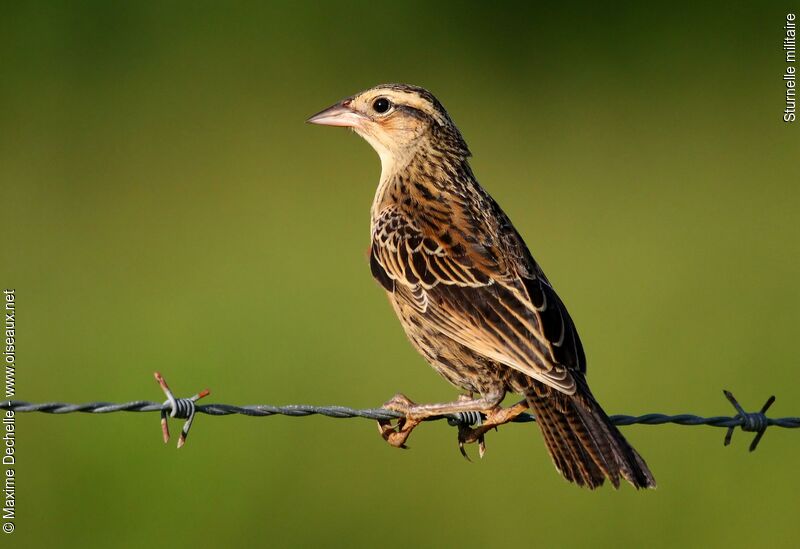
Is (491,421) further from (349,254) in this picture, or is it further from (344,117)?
(349,254)

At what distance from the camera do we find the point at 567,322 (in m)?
7.77

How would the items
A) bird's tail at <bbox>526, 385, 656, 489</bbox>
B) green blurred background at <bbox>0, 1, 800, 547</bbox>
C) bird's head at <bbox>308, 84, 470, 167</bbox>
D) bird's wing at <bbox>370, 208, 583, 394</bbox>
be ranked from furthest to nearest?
green blurred background at <bbox>0, 1, 800, 547</bbox> → bird's head at <bbox>308, 84, 470, 167</bbox> → bird's wing at <bbox>370, 208, 583, 394</bbox> → bird's tail at <bbox>526, 385, 656, 489</bbox>

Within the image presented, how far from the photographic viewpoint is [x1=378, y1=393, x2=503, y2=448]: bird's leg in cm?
782

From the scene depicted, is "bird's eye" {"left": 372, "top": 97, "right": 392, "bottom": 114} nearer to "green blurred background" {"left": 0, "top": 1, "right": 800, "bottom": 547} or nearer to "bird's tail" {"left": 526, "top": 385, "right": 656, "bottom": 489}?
"bird's tail" {"left": 526, "top": 385, "right": 656, "bottom": 489}

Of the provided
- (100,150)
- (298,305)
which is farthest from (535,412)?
(100,150)

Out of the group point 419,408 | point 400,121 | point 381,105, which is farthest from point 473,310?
point 381,105

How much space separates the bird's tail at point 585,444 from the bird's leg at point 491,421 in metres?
0.26

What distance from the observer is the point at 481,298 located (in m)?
7.75

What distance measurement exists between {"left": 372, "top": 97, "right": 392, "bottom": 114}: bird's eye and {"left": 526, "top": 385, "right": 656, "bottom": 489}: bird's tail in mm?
2647

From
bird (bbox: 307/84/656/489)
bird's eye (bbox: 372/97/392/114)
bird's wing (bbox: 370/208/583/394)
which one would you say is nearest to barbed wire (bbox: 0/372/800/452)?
bird (bbox: 307/84/656/489)

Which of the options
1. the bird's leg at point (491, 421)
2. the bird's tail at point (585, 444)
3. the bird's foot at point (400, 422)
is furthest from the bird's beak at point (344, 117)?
the bird's tail at point (585, 444)

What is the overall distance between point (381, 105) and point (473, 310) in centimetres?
216

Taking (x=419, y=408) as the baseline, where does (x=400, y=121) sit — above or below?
above

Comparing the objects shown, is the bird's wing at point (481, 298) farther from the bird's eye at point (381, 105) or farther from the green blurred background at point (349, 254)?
the green blurred background at point (349, 254)
